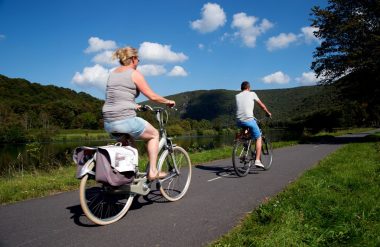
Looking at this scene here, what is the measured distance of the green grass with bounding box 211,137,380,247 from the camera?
3.77 meters

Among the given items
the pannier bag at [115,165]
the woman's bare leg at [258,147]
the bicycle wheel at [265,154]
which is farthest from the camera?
the bicycle wheel at [265,154]

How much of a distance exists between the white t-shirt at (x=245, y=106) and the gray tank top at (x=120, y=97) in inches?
167

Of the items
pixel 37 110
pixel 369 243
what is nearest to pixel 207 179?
pixel 369 243

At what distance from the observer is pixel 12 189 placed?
7.09m

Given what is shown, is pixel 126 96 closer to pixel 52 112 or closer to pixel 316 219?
pixel 316 219

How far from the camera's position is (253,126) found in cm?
881

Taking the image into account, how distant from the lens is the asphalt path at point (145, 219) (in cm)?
408

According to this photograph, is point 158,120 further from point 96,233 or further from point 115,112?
point 96,233

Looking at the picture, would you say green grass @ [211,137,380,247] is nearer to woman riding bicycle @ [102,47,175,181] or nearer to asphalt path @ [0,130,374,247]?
asphalt path @ [0,130,374,247]

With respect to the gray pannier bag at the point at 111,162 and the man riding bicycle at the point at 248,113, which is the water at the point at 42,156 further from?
the gray pannier bag at the point at 111,162

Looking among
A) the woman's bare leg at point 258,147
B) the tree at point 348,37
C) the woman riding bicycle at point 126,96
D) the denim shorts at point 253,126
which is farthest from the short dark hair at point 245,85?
the tree at point 348,37

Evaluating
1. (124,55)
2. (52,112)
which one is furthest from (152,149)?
(52,112)

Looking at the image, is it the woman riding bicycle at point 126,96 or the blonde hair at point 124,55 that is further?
the blonde hair at point 124,55

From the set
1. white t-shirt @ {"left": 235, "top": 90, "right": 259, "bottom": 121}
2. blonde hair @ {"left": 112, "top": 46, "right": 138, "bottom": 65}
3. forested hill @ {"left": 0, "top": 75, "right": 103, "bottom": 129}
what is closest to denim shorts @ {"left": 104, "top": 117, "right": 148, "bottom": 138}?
blonde hair @ {"left": 112, "top": 46, "right": 138, "bottom": 65}
